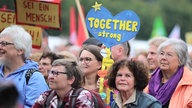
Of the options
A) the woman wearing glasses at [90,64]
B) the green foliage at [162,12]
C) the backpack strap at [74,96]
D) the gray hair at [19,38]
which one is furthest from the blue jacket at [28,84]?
the green foliage at [162,12]

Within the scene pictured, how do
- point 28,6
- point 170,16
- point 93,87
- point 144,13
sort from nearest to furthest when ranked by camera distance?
point 93,87, point 28,6, point 144,13, point 170,16

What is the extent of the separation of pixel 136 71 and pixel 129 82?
0.15 m

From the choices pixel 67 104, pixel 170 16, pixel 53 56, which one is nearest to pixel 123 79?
pixel 67 104

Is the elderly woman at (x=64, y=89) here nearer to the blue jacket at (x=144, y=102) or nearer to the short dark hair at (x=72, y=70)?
the short dark hair at (x=72, y=70)

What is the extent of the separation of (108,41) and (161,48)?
666 mm

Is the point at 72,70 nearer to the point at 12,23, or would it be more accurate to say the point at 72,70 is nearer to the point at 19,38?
the point at 19,38

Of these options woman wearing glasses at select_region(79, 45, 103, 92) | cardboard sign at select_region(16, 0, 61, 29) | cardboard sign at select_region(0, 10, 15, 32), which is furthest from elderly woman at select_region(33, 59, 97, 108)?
cardboard sign at select_region(0, 10, 15, 32)

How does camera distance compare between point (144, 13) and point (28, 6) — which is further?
point (144, 13)

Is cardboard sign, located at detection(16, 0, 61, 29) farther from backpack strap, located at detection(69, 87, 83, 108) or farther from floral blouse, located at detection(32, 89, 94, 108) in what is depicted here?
backpack strap, located at detection(69, 87, 83, 108)

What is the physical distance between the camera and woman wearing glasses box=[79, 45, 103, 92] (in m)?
9.27

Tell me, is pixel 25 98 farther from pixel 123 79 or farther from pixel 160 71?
pixel 160 71

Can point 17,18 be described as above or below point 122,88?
above

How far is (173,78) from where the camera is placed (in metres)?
9.23

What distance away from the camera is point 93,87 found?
926 centimetres
